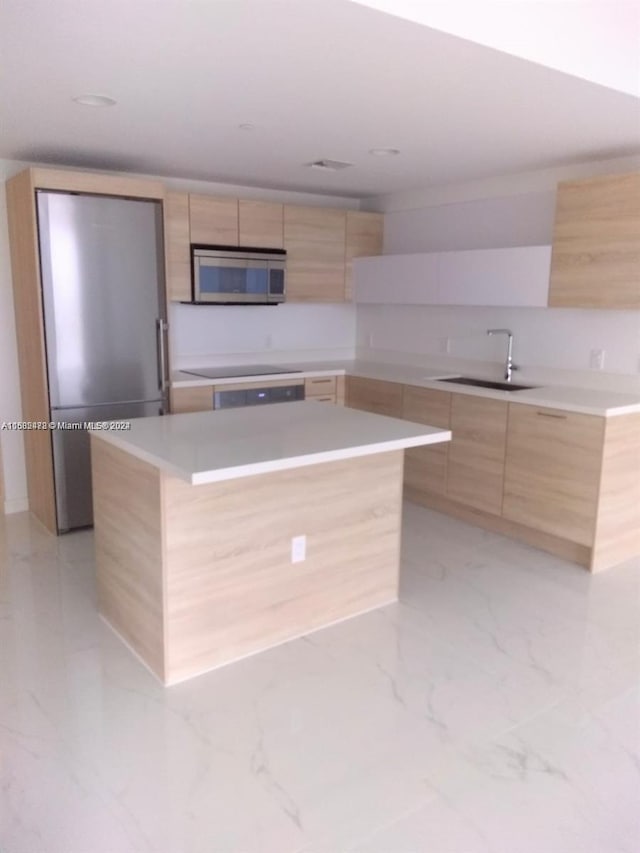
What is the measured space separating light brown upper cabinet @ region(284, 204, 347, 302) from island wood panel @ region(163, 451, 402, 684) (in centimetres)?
243

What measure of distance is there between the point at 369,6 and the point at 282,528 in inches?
72.8

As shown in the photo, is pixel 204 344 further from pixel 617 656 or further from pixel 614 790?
pixel 614 790

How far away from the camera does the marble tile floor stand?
1.85 meters

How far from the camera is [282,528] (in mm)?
2730

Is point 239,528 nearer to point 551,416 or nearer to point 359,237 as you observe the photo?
point 551,416

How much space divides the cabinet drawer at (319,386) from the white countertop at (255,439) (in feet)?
5.17

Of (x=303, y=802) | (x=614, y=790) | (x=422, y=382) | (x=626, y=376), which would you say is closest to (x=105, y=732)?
(x=303, y=802)

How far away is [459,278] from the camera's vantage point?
177 inches

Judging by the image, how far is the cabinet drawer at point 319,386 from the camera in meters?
4.93

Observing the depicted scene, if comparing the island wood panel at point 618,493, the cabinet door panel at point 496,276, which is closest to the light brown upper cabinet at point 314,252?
the cabinet door panel at point 496,276

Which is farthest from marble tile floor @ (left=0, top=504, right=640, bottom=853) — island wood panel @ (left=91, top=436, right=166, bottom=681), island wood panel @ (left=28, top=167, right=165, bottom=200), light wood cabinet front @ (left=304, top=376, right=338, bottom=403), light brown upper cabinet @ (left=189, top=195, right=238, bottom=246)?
light brown upper cabinet @ (left=189, top=195, right=238, bottom=246)

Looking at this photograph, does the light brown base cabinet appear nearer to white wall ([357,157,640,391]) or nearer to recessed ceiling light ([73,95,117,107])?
white wall ([357,157,640,391])

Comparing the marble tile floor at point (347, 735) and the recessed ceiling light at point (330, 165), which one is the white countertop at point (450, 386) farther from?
the recessed ceiling light at point (330, 165)

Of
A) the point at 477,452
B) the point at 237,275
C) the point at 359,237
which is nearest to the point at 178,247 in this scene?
the point at 237,275
